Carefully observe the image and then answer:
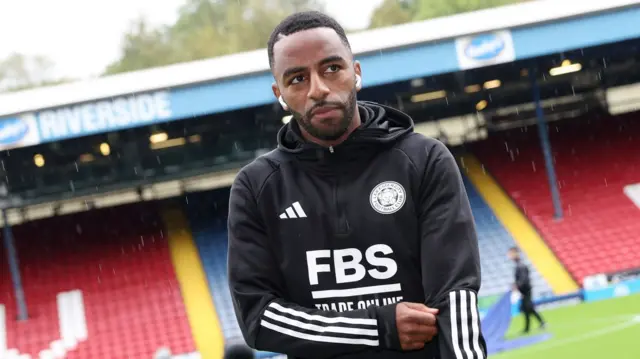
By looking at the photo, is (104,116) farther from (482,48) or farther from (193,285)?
(482,48)

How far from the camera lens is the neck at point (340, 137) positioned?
6.88 feet

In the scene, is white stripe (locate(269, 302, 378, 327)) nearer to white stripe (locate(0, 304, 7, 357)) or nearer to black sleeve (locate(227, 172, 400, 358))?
black sleeve (locate(227, 172, 400, 358))

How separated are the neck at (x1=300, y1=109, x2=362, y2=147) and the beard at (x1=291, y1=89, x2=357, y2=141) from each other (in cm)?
2

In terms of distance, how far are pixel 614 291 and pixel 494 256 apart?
9.50ft

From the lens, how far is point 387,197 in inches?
79.4

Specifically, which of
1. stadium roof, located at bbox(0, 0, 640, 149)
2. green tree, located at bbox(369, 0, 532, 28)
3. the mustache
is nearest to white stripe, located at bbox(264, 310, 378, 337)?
the mustache

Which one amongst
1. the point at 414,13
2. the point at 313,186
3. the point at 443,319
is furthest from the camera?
the point at 414,13

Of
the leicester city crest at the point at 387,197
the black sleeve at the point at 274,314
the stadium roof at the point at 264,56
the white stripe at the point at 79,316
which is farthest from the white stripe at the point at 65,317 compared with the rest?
the leicester city crest at the point at 387,197

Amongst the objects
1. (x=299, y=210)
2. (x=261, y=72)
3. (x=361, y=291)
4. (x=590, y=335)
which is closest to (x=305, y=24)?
(x=299, y=210)

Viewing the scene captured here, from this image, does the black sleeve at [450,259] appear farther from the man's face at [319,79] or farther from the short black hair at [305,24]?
the short black hair at [305,24]

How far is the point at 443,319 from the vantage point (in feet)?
6.29

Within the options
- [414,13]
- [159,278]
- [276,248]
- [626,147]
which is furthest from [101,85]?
[414,13]

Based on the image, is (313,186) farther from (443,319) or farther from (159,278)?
(159,278)

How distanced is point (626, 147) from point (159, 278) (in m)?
13.0
